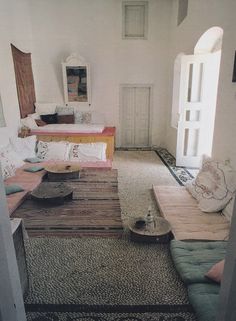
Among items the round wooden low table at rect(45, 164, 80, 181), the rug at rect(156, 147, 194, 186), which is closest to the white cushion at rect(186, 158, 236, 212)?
the rug at rect(156, 147, 194, 186)

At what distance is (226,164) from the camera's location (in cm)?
300

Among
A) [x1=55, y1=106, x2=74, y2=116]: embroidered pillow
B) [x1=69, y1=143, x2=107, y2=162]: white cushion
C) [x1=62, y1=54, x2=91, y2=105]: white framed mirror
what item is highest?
[x1=62, y1=54, x2=91, y2=105]: white framed mirror

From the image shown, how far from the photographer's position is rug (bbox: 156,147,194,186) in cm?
433

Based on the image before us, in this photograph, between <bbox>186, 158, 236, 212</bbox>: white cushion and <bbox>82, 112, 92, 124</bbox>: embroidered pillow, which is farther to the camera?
<bbox>82, 112, 92, 124</bbox>: embroidered pillow

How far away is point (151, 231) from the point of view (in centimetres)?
244

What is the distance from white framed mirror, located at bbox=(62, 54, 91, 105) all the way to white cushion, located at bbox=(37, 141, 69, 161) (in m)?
2.31

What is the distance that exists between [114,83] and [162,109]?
58.4 inches

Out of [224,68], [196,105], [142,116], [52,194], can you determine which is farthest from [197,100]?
[52,194]

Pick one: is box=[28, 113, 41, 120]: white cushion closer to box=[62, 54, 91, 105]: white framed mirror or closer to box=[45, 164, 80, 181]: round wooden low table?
box=[62, 54, 91, 105]: white framed mirror

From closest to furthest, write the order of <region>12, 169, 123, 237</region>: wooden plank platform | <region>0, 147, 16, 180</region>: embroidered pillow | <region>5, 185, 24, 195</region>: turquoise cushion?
<region>12, 169, 123, 237</region>: wooden plank platform, <region>5, 185, 24, 195</region>: turquoise cushion, <region>0, 147, 16, 180</region>: embroidered pillow

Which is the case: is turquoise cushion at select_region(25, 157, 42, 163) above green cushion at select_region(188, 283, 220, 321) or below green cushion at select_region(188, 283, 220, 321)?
above

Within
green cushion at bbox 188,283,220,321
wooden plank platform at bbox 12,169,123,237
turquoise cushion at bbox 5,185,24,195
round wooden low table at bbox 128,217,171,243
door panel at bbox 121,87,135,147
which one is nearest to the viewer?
green cushion at bbox 188,283,220,321

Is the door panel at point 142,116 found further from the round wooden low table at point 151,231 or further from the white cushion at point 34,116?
the round wooden low table at point 151,231

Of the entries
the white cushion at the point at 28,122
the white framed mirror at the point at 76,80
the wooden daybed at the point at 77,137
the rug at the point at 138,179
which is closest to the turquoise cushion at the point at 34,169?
the rug at the point at 138,179
